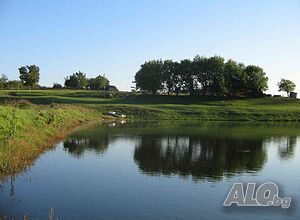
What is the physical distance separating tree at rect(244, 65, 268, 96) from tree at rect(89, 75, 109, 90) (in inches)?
2774

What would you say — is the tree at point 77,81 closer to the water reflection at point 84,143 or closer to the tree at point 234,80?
the tree at point 234,80

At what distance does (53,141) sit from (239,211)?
89.4 feet

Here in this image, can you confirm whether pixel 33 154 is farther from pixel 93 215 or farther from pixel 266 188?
pixel 266 188

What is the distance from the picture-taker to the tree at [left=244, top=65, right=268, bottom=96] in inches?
4941

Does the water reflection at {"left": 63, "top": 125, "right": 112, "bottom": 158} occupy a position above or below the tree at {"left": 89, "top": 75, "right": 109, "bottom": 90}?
below

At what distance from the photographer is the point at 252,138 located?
5300cm

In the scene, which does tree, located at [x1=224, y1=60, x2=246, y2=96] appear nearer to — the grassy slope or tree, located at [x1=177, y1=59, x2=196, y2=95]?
the grassy slope

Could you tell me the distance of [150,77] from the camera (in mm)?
129125

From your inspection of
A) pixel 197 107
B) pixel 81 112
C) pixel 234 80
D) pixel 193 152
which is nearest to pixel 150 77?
pixel 234 80

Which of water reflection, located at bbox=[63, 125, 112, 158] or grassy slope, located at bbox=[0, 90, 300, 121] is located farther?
grassy slope, located at bbox=[0, 90, 300, 121]

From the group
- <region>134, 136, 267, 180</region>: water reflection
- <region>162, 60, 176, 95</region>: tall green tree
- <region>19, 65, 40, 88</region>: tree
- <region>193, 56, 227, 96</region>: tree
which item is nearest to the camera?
<region>134, 136, 267, 180</region>: water reflection

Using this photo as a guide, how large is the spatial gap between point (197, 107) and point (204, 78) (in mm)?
26715

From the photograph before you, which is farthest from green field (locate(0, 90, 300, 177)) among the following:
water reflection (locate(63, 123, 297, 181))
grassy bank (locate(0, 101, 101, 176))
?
water reflection (locate(63, 123, 297, 181))

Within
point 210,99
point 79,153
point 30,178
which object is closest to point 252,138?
point 79,153
